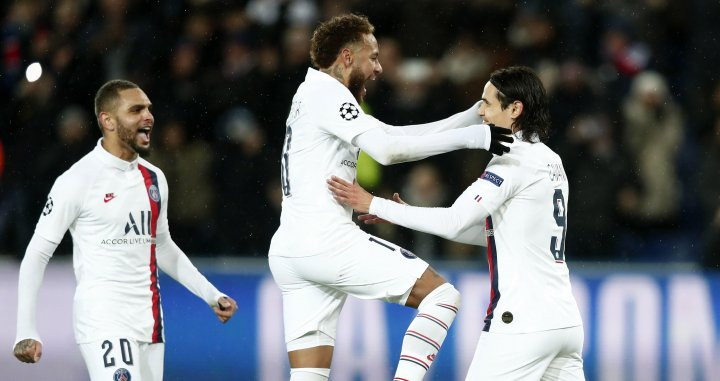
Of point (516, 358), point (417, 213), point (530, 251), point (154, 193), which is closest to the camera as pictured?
point (516, 358)

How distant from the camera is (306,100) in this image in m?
5.87

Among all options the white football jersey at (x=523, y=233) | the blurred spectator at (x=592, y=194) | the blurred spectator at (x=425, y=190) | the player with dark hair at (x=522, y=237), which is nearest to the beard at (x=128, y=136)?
the player with dark hair at (x=522, y=237)

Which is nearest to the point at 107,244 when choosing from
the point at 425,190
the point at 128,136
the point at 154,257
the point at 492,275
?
the point at 154,257

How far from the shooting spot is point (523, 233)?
5273mm

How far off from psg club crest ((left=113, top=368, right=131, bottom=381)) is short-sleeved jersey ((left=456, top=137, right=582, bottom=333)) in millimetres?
1736

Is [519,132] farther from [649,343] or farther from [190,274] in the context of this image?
[649,343]

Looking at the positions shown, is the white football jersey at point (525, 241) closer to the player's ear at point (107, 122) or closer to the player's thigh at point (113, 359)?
the player's thigh at point (113, 359)

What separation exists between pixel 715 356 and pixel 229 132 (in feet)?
14.6

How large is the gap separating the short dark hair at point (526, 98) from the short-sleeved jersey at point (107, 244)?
1926mm

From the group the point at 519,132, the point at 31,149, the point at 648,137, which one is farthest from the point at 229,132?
the point at 519,132

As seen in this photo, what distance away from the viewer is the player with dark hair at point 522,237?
5.16 meters

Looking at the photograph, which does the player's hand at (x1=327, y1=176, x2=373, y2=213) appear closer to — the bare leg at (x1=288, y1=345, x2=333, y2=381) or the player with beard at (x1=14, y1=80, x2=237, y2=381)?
the bare leg at (x1=288, y1=345, x2=333, y2=381)

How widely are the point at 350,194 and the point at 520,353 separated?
1114mm

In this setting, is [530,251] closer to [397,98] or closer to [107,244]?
[107,244]
